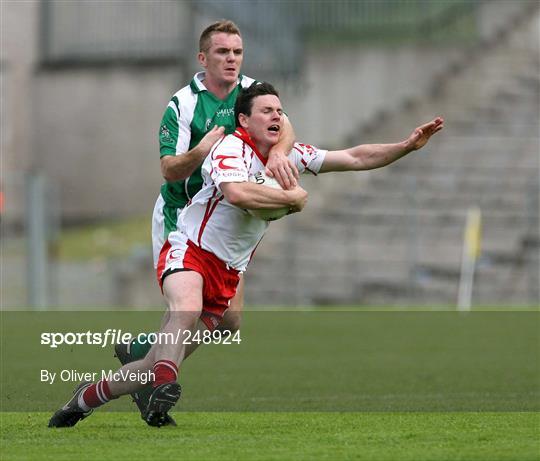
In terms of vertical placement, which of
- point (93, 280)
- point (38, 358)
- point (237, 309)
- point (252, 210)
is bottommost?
point (93, 280)

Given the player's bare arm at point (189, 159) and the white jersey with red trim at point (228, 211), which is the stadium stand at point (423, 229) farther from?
the player's bare arm at point (189, 159)

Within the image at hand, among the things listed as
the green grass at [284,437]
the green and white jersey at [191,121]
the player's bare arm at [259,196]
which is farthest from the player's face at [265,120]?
the green grass at [284,437]

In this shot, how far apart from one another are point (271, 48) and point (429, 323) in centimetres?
1000

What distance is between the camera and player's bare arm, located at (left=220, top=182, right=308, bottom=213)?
26.9 ft

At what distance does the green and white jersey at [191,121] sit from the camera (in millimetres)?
9125

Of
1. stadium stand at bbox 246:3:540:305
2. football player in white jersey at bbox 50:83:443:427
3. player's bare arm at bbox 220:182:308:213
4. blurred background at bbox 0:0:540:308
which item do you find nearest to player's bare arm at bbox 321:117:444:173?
football player in white jersey at bbox 50:83:443:427

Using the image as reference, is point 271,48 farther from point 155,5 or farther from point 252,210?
point 252,210

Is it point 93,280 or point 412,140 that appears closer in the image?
point 412,140

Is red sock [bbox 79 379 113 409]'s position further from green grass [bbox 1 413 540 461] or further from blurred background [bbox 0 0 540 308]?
blurred background [bbox 0 0 540 308]

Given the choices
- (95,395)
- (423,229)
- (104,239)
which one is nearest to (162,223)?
(95,395)

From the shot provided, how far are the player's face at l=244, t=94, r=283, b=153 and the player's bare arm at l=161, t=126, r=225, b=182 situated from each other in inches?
7.4

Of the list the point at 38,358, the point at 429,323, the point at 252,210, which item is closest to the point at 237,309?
the point at 252,210

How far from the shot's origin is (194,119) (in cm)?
920

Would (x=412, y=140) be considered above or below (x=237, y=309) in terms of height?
above
